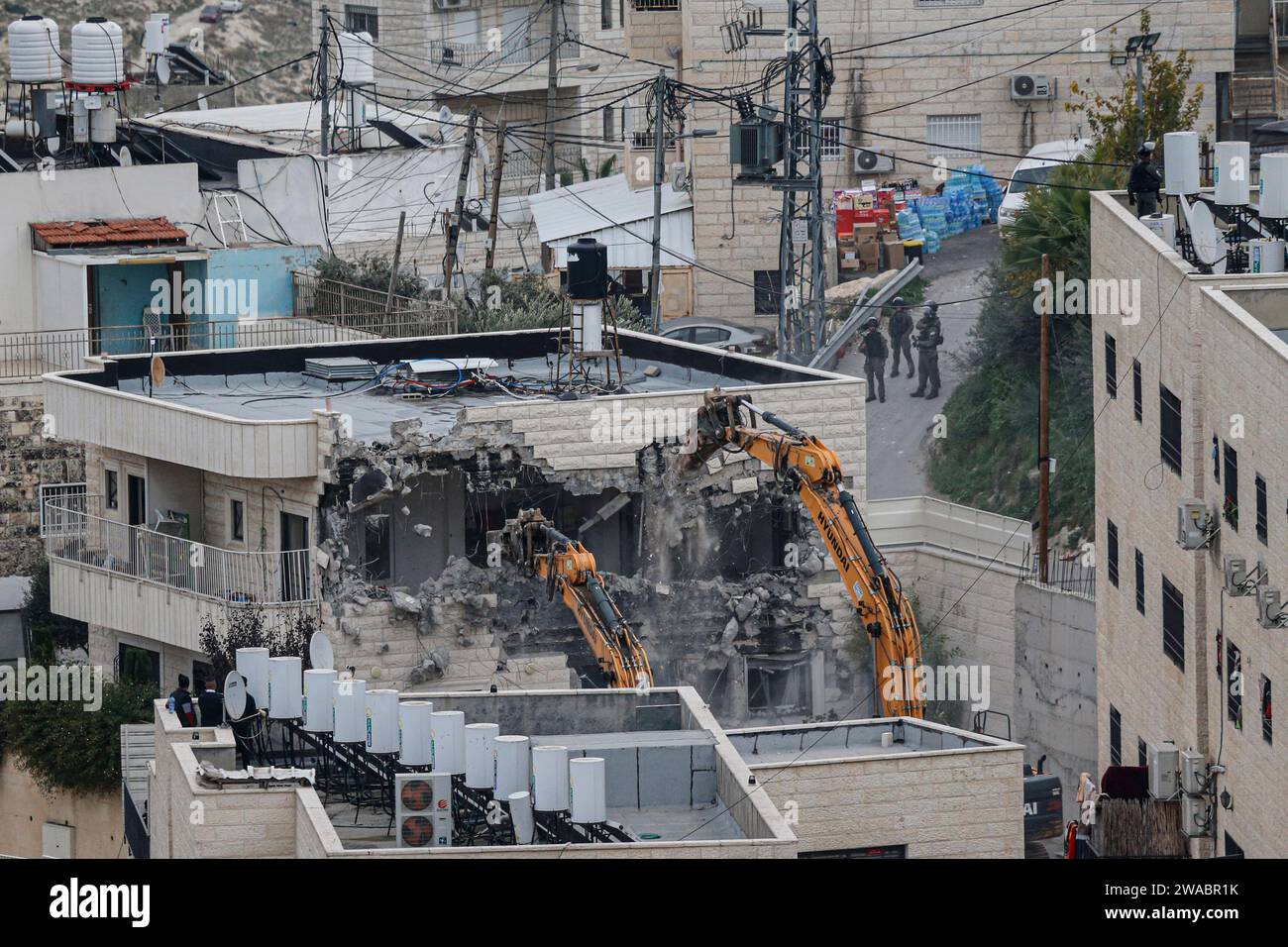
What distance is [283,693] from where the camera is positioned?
2884 centimetres

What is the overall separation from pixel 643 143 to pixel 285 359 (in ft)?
111

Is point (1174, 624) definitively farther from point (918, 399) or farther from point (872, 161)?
point (872, 161)

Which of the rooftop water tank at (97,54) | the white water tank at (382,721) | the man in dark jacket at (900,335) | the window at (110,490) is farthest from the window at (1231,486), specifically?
the rooftop water tank at (97,54)

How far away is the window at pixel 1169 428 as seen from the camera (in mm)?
32094

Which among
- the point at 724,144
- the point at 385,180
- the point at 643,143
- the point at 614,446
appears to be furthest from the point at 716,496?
the point at 643,143

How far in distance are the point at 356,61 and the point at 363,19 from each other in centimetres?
2109

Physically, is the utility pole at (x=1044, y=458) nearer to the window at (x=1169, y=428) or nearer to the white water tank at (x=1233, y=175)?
the white water tank at (x=1233, y=175)

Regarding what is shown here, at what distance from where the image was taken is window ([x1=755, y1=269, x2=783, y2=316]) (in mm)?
61938

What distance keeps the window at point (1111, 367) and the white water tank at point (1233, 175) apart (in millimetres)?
2382

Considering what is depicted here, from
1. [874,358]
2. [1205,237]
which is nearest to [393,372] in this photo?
[874,358]

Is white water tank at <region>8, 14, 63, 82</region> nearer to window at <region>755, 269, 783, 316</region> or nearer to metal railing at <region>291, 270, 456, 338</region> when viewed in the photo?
metal railing at <region>291, 270, 456, 338</region>

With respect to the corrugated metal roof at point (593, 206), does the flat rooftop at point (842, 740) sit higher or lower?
lower

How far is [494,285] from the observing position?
55.9m

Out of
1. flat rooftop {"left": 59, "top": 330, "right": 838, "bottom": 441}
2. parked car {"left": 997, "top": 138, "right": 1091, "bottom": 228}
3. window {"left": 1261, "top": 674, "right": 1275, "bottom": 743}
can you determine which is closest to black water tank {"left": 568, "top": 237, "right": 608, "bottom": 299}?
flat rooftop {"left": 59, "top": 330, "right": 838, "bottom": 441}
